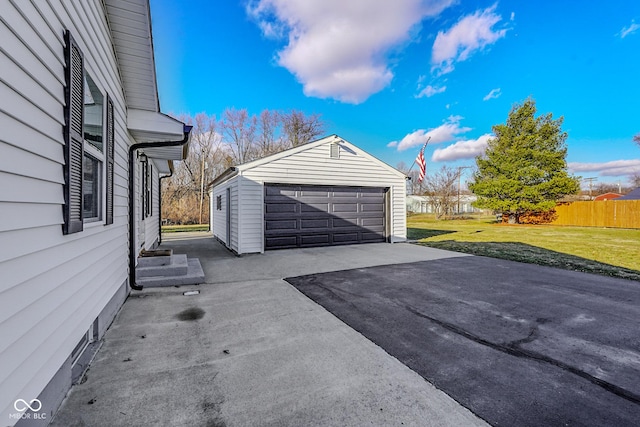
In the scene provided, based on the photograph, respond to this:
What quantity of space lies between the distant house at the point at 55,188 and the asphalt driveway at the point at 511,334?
2544mm

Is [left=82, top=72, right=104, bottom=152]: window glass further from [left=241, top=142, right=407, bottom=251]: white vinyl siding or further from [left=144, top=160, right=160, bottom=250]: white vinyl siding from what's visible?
[left=241, top=142, right=407, bottom=251]: white vinyl siding

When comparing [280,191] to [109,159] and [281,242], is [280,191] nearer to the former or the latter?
[281,242]

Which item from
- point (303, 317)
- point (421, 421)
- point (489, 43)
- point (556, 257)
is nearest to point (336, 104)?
point (489, 43)

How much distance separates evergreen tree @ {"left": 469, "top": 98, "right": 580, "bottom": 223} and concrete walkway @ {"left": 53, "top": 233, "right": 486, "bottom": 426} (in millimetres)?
21893

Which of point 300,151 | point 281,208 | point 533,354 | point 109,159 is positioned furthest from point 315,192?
point 533,354

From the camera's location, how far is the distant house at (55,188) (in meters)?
1.40

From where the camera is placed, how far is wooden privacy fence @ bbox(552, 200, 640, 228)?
18.4m

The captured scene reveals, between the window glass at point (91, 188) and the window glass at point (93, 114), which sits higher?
the window glass at point (93, 114)

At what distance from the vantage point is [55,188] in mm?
1897

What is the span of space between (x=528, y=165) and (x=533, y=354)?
73.8 ft

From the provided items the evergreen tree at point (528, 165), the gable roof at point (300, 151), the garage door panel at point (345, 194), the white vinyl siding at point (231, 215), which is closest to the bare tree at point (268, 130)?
the white vinyl siding at point (231, 215)

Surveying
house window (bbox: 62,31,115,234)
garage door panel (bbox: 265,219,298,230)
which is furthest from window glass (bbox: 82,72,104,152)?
garage door panel (bbox: 265,219,298,230)

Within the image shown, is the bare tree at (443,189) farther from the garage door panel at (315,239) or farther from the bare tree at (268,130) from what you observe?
the garage door panel at (315,239)

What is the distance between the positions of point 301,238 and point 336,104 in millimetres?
14568
